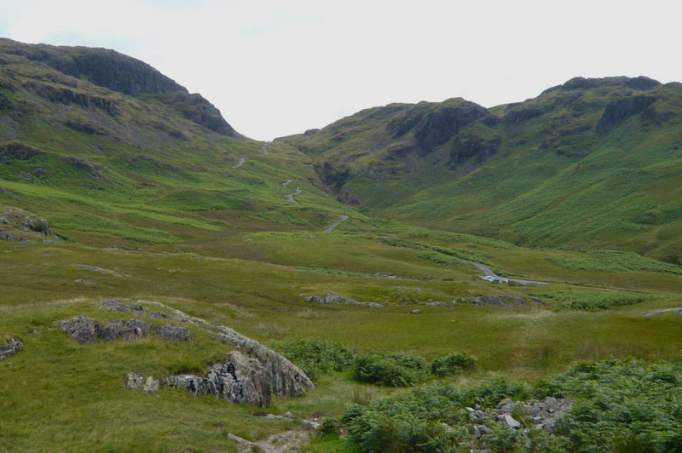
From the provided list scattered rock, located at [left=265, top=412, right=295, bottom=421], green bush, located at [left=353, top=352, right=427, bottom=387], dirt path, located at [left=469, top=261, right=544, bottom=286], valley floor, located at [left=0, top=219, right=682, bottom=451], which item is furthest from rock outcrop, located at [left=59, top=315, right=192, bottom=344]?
dirt path, located at [left=469, top=261, right=544, bottom=286]

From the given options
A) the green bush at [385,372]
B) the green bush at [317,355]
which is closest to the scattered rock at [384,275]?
the green bush at [317,355]

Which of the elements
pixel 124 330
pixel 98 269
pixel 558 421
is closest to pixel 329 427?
pixel 558 421

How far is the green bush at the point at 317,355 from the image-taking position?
32.5 meters

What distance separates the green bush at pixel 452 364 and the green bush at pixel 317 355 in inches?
246

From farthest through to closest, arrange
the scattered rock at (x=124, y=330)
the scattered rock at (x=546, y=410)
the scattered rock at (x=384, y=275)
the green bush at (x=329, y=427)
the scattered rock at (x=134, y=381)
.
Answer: the scattered rock at (x=384, y=275), the scattered rock at (x=124, y=330), the scattered rock at (x=134, y=381), the green bush at (x=329, y=427), the scattered rock at (x=546, y=410)

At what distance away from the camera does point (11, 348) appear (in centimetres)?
2216

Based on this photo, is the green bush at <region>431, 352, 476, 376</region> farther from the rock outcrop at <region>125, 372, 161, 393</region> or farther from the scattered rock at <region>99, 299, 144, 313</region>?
the scattered rock at <region>99, 299, 144, 313</region>

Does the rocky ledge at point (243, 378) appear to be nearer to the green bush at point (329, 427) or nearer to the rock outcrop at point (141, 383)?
the rock outcrop at point (141, 383)

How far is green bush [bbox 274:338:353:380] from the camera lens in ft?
107

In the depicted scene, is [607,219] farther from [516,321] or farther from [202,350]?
[202,350]

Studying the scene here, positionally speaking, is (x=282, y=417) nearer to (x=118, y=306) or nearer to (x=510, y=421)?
(x=510, y=421)

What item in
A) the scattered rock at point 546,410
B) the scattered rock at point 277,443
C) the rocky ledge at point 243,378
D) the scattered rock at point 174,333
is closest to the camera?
the scattered rock at point 546,410

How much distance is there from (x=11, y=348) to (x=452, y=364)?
27.4m

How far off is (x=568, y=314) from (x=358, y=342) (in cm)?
2265
